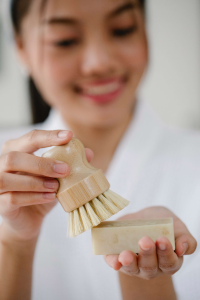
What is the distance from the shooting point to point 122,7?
1.71ft

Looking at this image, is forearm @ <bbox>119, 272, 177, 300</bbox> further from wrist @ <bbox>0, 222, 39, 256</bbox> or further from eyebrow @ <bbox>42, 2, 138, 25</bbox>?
eyebrow @ <bbox>42, 2, 138, 25</bbox>

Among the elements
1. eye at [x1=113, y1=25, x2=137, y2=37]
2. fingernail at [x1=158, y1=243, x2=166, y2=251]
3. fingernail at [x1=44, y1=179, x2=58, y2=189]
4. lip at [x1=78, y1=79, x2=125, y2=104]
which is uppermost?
eye at [x1=113, y1=25, x2=137, y2=37]

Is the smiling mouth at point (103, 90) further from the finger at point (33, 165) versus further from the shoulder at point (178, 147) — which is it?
the finger at point (33, 165)

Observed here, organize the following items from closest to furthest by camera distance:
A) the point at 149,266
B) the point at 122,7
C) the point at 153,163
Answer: the point at 149,266 → the point at 122,7 → the point at 153,163

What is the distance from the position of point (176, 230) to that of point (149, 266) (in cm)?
7

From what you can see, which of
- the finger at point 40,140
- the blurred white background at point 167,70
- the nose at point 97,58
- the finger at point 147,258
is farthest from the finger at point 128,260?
the blurred white background at point 167,70

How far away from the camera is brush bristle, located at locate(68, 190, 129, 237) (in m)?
0.29

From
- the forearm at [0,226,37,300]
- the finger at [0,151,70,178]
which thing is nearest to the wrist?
the forearm at [0,226,37,300]

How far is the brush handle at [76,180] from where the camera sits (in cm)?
29

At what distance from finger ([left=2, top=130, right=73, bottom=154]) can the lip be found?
28 cm

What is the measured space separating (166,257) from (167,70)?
131 centimetres

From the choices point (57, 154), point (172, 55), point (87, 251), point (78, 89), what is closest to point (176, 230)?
point (57, 154)

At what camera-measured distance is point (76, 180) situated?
29 cm

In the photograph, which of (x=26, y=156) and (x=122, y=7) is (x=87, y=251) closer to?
(x=26, y=156)
